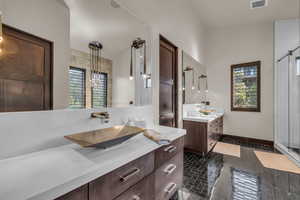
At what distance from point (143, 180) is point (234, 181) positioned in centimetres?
167

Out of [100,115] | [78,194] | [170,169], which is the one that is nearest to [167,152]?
[170,169]

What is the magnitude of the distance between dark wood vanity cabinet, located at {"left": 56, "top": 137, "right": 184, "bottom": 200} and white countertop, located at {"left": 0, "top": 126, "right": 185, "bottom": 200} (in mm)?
48

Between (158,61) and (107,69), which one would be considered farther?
(158,61)

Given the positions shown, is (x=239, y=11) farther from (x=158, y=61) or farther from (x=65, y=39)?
(x=65, y=39)

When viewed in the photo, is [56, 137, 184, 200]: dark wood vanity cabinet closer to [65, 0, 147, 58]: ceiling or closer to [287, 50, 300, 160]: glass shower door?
[65, 0, 147, 58]: ceiling

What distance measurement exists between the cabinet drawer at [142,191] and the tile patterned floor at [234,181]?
2.56 feet

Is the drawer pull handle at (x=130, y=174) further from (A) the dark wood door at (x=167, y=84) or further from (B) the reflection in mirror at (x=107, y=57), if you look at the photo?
(A) the dark wood door at (x=167, y=84)

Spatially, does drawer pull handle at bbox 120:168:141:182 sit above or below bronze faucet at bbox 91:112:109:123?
below

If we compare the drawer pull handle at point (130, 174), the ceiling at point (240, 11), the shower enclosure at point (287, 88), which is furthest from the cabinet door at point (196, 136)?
the ceiling at point (240, 11)

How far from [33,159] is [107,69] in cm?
87

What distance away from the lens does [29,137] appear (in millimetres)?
858

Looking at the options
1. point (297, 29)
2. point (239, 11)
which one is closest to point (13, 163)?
point (239, 11)

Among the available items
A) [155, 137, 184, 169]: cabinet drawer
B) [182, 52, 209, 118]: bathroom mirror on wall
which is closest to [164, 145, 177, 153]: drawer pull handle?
[155, 137, 184, 169]: cabinet drawer

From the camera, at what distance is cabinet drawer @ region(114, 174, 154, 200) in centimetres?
86
